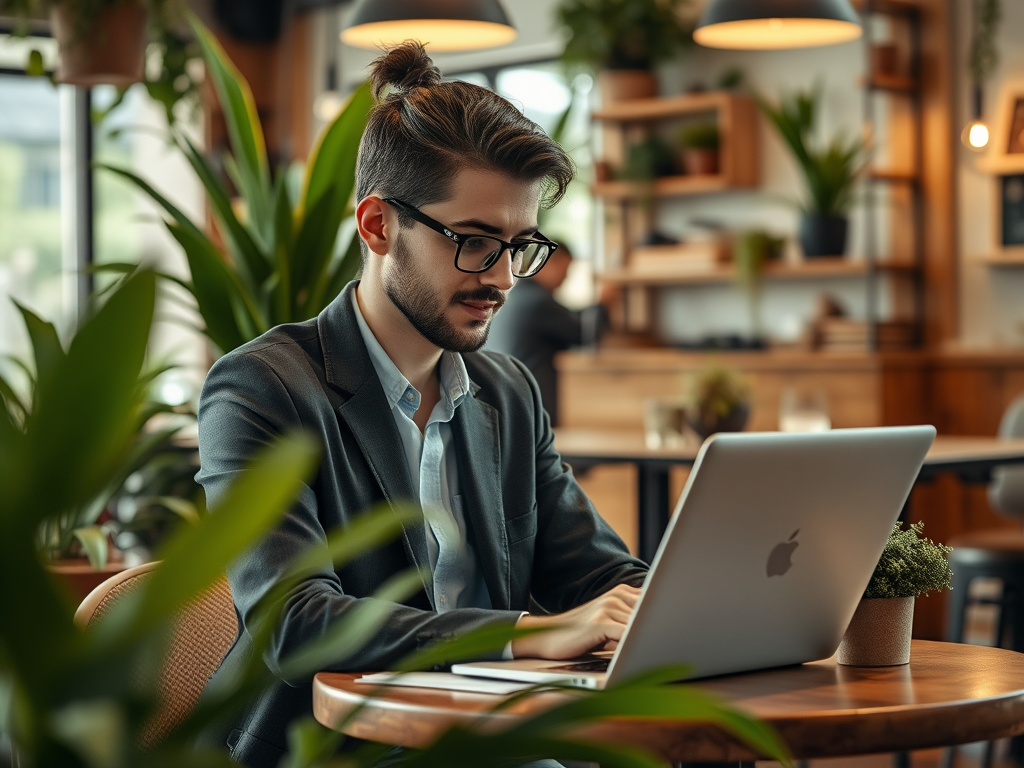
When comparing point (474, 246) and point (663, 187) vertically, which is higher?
point (663, 187)

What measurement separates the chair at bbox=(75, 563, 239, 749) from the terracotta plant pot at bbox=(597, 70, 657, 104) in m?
4.85

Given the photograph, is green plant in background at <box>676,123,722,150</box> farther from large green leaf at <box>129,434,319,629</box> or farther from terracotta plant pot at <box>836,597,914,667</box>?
large green leaf at <box>129,434,319,629</box>

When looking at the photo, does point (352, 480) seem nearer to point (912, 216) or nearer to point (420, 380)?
point (420, 380)

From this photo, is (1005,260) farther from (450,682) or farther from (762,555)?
(450,682)

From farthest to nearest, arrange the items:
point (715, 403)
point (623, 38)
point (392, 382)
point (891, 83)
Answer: point (623, 38) < point (891, 83) < point (715, 403) < point (392, 382)

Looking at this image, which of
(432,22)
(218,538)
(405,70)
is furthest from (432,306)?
(432,22)

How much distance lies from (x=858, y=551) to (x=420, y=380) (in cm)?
62

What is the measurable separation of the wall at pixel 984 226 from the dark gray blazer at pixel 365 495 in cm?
387

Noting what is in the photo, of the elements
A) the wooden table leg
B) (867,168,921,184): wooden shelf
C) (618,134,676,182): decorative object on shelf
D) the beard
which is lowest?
the wooden table leg

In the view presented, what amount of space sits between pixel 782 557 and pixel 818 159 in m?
4.42

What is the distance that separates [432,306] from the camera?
1.64 metres

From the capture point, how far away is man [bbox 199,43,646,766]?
1.49m

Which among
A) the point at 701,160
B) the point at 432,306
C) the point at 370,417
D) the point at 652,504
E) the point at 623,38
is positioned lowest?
the point at 652,504

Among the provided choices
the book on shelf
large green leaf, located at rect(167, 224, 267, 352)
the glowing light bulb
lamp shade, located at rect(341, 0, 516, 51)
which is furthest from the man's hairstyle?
the book on shelf
